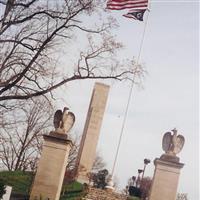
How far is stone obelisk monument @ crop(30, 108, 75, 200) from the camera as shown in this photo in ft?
65.8

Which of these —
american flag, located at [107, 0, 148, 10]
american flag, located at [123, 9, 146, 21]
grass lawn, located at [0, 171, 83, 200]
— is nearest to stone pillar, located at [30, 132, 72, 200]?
american flag, located at [123, 9, 146, 21]

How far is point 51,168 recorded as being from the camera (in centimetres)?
2031

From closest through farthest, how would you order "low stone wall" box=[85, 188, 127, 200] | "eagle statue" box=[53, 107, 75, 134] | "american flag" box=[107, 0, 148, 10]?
"american flag" box=[107, 0, 148, 10] → "eagle statue" box=[53, 107, 75, 134] → "low stone wall" box=[85, 188, 127, 200]

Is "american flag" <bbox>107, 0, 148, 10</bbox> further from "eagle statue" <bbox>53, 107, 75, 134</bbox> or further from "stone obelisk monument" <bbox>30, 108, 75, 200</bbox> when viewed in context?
"stone obelisk monument" <bbox>30, 108, 75, 200</bbox>

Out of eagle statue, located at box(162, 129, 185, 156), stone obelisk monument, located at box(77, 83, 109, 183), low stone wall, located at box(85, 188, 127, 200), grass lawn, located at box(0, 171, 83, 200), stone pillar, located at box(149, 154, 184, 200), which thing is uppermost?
stone obelisk monument, located at box(77, 83, 109, 183)

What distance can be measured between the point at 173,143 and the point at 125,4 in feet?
21.8

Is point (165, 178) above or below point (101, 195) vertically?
above

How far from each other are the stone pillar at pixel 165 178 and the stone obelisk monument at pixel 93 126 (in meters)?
26.4

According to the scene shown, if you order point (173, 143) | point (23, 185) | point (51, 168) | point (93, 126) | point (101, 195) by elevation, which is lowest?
point (23, 185)

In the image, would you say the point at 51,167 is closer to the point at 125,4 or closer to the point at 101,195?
the point at 101,195

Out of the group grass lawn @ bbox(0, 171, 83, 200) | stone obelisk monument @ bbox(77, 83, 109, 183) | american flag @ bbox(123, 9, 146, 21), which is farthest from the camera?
stone obelisk monument @ bbox(77, 83, 109, 183)

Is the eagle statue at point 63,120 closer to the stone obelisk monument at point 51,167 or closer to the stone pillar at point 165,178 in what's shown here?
the stone obelisk monument at point 51,167

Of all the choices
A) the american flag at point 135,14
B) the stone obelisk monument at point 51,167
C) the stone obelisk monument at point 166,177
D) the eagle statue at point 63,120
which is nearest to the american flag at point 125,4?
the american flag at point 135,14

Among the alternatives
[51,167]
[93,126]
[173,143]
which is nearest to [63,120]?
[51,167]
